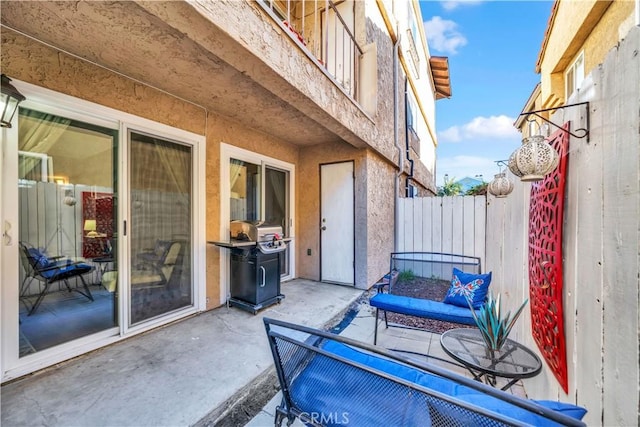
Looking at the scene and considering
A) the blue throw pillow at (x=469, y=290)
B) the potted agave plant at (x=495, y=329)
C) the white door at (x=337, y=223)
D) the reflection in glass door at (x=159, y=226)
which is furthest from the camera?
the white door at (x=337, y=223)

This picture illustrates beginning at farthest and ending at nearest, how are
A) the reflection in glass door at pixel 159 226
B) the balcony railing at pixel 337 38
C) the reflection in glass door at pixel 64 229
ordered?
the balcony railing at pixel 337 38, the reflection in glass door at pixel 159 226, the reflection in glass door at pixel 64 229

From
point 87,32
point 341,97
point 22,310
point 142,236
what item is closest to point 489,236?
point 341,97

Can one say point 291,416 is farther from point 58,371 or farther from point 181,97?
point 181,97

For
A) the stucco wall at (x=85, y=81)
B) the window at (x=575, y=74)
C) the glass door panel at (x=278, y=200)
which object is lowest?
the glass door panel at (x=278, y=200)

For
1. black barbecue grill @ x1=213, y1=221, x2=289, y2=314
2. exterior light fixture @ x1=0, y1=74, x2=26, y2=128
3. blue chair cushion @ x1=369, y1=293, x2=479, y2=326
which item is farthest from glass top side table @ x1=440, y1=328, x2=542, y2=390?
exterior light fixture @ x1=0, y1=74, x2=26, y2=128

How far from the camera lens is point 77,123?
97.7 inches

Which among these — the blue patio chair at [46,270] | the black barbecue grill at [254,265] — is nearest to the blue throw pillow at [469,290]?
the black barbecue grill at [254,265]

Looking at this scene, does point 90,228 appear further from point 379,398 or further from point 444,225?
point 444,225

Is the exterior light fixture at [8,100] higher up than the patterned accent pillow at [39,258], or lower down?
higher up

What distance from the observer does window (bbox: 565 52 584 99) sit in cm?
463

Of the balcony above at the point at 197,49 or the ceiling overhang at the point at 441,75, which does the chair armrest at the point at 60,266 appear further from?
the ceiling overhang at the point at 441,75

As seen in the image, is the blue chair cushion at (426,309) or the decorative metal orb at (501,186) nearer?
the blue chair cushion at (426,309)

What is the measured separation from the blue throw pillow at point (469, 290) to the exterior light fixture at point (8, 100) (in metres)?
4.23

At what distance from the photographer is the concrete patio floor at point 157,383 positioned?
1732 mm
